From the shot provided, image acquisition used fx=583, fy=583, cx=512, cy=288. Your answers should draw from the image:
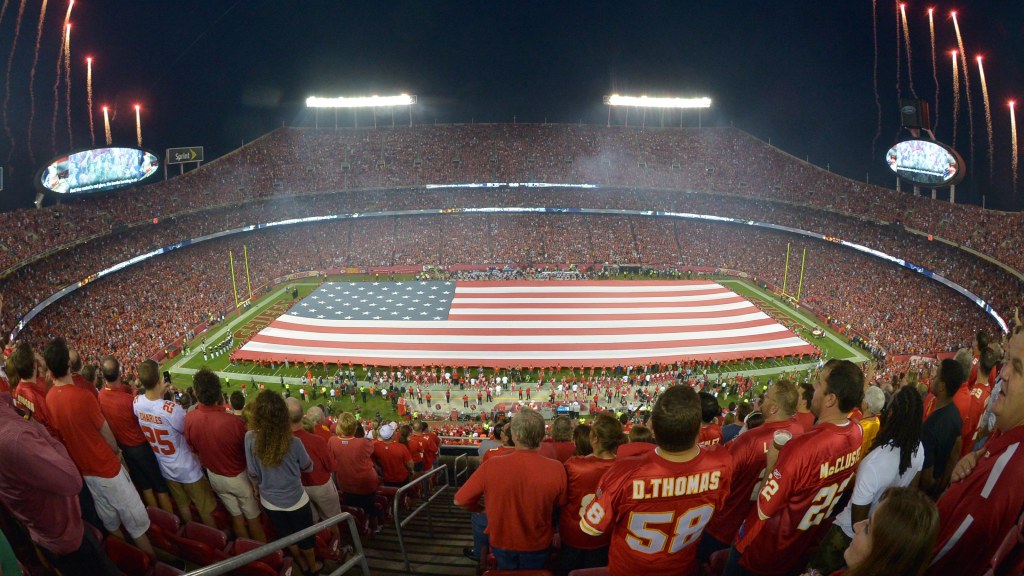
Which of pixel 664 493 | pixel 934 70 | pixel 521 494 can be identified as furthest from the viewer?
pixel 934 70

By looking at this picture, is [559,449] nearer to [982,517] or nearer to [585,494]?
[585,494]

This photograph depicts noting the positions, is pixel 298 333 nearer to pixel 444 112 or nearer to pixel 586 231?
pixel 586 231

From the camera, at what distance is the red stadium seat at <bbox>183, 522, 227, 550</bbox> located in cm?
487

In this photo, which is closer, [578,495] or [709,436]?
[578,495]

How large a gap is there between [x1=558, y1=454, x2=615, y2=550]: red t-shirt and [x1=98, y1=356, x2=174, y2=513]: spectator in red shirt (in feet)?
13.8

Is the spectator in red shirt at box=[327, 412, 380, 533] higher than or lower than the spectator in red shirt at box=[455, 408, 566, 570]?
lower

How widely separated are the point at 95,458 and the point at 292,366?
25.4 meters

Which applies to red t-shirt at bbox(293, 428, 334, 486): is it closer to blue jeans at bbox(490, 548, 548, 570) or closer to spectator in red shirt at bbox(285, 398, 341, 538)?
spectator in red shirt at bbox(285, 398, 341, 538)

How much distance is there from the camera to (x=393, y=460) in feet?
27.6

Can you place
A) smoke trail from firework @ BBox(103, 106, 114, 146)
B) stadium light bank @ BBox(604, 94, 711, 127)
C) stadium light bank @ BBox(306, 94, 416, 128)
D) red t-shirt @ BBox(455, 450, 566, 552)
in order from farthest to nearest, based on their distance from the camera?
stadium light bank @ BBox(604, 94, 711, 127)
stadium light bank @ BBox(306, 94, 416, 128)
smoke trail from firework @ BBox(103, 106, 114, 146)
red t-shirt @ BBox(455, 450, 566, 552)

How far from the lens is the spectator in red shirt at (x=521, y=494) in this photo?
412cm

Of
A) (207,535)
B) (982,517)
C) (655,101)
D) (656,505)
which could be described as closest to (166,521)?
(207,535)

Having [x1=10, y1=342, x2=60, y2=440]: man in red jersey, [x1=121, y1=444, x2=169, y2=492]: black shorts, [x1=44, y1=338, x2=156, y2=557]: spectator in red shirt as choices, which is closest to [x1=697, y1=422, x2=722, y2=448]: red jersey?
[x1=44, y1=338, x2=156, y2=557]: spectator in red shirt

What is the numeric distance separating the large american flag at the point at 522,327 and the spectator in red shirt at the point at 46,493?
25216mm
